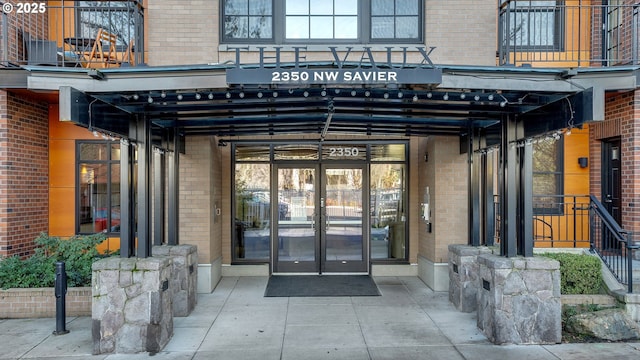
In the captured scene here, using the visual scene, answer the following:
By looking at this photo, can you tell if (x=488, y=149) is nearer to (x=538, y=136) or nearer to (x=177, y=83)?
(x=538, y=136)

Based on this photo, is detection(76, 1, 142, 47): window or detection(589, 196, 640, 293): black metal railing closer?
detection(589, 196, 640, 293): black metal railing

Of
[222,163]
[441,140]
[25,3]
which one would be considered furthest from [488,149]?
[25,3]

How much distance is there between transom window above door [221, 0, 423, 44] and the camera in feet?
30.2

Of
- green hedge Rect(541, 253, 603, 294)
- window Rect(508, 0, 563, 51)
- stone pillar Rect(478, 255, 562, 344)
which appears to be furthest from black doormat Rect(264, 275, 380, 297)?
window Rect(508, 0, 563, 51)

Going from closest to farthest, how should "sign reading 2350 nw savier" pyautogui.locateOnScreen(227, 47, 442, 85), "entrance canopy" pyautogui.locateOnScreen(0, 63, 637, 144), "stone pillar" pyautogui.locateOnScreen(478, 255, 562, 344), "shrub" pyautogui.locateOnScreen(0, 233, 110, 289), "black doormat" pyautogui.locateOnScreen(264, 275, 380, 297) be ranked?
"sign reading 2350 nw savier" pyautogui.locateOnScreen(227, 47, 442, 85) → "entrance canopy" pyautogui.locateOnScreen(0, 63, 637, 144) → "stone pillar" pyautogui.locateOnScreen(478, 255, 562, 344) → "shrub" pyautogui.locateOnScreen(0, 233, 110, 289) → "black doormat" pyautogui.locateOnScreen(264, 275, 380, 297)

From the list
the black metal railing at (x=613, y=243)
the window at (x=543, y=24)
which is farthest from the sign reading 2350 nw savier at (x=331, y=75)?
the window at (x=543, y=24)

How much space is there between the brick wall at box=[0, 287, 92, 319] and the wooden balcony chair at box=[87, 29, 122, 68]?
399cm

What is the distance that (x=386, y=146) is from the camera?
1027 cm

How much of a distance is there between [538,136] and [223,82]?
13.5 ft

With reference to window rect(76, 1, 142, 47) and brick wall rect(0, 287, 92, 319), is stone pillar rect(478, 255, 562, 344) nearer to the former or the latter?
brick wall rect(0, 287, 92, 319)

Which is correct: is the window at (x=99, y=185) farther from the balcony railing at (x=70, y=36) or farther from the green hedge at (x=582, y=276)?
the green hedge at (x=582, y=276)

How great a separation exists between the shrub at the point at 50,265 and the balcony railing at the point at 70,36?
3.11m

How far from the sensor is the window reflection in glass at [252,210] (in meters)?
10.2

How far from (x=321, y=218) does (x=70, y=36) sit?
20.4ft
